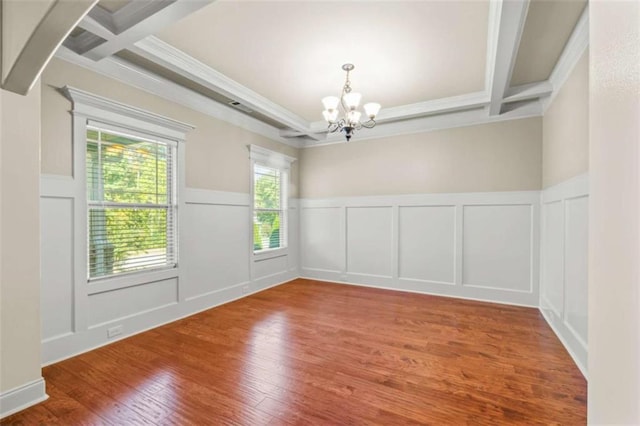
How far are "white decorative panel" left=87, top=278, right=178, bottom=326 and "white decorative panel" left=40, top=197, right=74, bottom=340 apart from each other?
0.64 ft

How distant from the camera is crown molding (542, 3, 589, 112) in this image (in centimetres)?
234

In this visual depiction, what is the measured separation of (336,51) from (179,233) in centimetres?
267

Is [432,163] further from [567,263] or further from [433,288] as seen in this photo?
[567,263]

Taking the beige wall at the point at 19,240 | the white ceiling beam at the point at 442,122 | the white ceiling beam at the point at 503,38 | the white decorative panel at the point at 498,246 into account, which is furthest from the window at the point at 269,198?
the white ceiling beam at the point at 503,38

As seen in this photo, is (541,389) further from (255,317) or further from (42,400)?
(42,400)

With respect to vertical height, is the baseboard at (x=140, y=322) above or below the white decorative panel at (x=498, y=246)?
below

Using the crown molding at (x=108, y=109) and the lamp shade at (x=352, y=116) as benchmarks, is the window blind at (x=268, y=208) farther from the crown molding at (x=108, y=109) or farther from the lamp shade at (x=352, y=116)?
the lamp shade at (x=352, y=116)

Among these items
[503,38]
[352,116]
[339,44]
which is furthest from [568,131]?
[339,44]

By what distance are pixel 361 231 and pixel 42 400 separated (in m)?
4.23

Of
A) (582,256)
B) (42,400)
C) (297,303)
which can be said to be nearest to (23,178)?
(42,400)

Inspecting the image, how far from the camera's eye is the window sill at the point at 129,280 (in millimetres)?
2799

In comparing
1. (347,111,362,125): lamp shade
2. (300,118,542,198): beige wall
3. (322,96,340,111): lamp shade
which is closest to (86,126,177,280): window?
(322,96,340,111): lamp shade

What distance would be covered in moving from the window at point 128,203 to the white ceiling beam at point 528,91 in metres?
4.11

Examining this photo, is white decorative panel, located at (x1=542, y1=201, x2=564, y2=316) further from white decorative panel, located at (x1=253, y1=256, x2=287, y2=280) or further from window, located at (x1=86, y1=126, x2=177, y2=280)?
window, located at (x1=86, y1=126, x2=177, y2=280)
